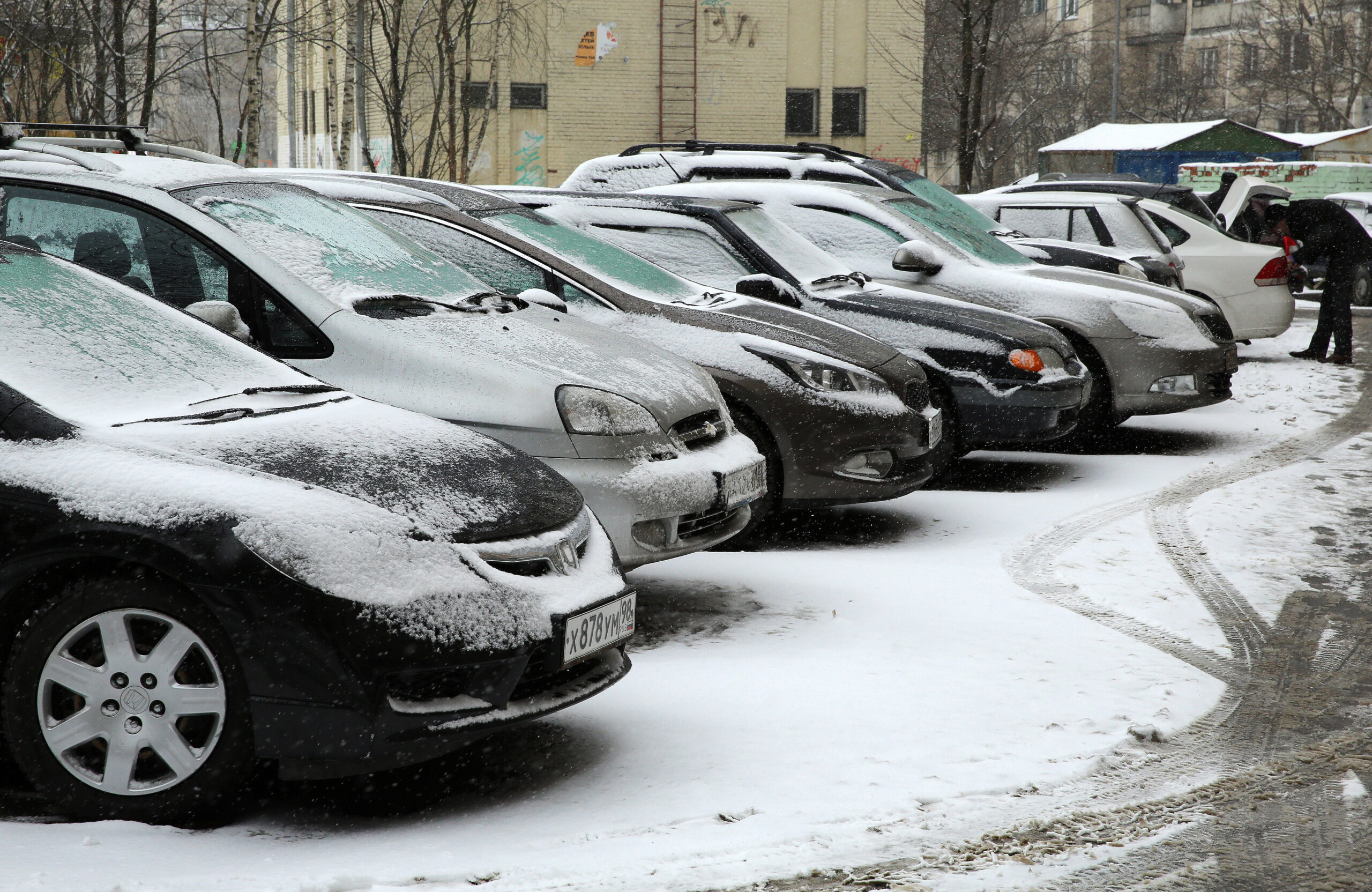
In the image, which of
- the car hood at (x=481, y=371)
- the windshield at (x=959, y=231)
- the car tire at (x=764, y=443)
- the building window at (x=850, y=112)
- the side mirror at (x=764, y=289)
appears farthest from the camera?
the building window at (x=850, y=112)

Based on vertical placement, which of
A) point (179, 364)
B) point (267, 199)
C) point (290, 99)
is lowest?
point (179, 364)

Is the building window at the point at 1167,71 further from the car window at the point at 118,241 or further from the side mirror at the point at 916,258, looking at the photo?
the car window at the point at 118,241

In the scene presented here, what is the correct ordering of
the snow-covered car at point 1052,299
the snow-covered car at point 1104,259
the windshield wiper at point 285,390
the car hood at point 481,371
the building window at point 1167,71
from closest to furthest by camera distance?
the windshield wiper at point 285,390, the car hood at point 481,371, the snow-covered car at point 1052,299, the snow-covered car at point 1104,259, the building window at point 1167,71

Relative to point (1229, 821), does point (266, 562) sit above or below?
above

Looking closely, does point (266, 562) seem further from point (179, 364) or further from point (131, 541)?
point (179, 364)

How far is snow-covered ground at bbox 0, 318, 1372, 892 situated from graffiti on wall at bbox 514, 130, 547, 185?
2649cm

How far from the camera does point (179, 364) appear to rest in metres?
4.26

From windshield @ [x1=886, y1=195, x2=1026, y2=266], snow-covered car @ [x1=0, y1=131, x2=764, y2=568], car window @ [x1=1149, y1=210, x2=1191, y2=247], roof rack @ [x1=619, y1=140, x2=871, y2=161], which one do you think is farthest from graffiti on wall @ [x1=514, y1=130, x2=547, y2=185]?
snow-covered car @ [x1=0, y1=131, x2=764, y2=568]

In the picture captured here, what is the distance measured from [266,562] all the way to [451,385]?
6.29 feet

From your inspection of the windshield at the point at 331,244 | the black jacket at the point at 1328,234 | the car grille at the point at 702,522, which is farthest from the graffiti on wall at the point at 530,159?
the car grille at the point at 702,522

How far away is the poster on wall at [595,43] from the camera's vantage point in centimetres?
3309

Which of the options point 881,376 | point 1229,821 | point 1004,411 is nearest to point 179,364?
point 1229,821

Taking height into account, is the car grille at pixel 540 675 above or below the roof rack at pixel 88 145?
below

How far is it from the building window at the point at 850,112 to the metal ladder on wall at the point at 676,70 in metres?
3.72
